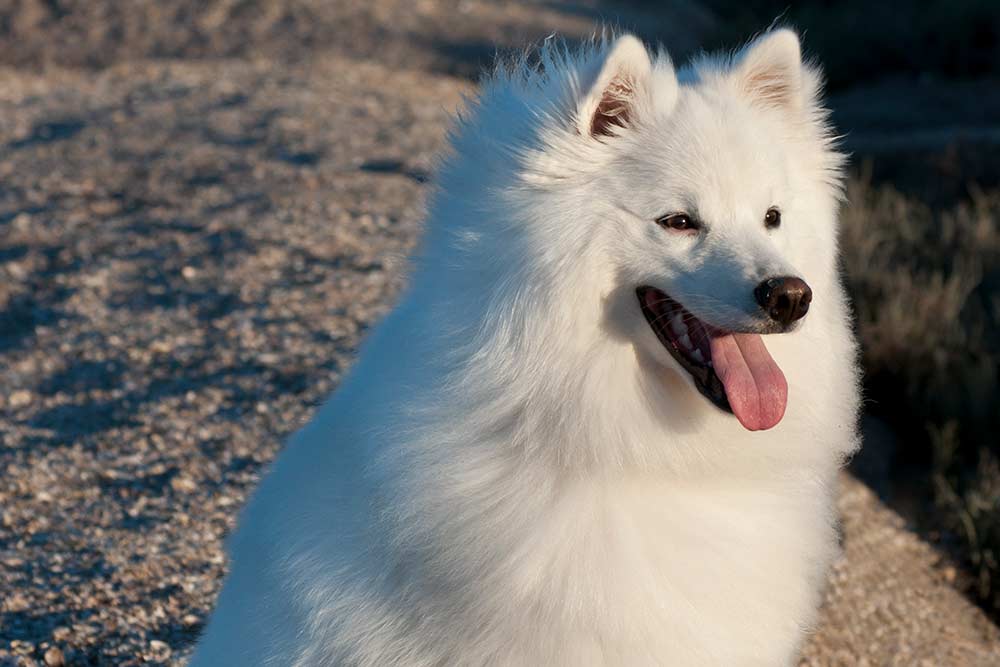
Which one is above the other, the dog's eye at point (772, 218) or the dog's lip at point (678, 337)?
the dog's eye at point (772, 218)

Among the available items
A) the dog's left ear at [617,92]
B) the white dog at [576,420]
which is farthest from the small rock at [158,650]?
the dog's left ear at [617,92]

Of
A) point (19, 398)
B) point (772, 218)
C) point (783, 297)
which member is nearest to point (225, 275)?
point (19, 398)

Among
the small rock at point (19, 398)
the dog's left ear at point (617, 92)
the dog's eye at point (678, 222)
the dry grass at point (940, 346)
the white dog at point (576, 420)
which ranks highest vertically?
the dog's left ear at point (617, 92)

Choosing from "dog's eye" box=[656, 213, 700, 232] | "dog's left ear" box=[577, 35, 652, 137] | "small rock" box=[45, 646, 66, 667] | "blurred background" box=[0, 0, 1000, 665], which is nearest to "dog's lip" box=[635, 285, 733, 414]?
"dog's eye" box=[656, 213, 700, 232]

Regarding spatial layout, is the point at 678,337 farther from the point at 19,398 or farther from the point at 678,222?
the point at 19,398

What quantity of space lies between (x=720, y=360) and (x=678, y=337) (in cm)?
11

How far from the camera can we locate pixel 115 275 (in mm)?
7145

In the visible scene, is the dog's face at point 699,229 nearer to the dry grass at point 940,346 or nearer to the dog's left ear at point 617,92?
the dog's left ear at point 617,92

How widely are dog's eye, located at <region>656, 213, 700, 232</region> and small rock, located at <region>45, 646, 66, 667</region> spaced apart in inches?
Result: 103

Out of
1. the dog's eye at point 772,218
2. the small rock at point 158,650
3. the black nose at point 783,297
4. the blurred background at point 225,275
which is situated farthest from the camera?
the blurred background at point 225,275

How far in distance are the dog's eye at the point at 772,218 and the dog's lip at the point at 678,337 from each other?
0.96ft

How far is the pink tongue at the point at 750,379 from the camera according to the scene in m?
2.76

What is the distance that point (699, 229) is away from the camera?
281 cm

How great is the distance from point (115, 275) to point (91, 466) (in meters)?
2.11
